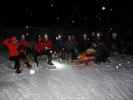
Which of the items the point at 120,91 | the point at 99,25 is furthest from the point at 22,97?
the point at 99,25

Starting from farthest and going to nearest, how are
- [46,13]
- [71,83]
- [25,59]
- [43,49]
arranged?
1. [46,13]
2. [43,49]
3. [25,59]
4. [71,83]

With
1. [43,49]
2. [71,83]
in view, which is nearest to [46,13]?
[43,49]

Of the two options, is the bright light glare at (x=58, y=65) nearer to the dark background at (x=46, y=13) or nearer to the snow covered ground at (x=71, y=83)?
the snow covered ground at (x=71, y=83)

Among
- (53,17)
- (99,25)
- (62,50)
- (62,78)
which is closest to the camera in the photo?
(62,78)

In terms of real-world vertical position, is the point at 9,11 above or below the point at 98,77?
above

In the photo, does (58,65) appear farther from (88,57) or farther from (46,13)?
(46,13)

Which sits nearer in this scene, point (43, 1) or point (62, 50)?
point (62, 50)

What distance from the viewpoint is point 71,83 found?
10.5m

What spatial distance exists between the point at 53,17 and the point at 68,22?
2038mm

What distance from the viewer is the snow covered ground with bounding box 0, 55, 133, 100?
8.92m

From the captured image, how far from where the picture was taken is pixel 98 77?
11.5 m

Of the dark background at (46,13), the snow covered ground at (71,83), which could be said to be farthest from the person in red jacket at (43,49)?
the dark background at (46,13)

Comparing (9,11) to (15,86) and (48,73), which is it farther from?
(15,86)

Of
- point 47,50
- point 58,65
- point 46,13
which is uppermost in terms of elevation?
point 46,13
